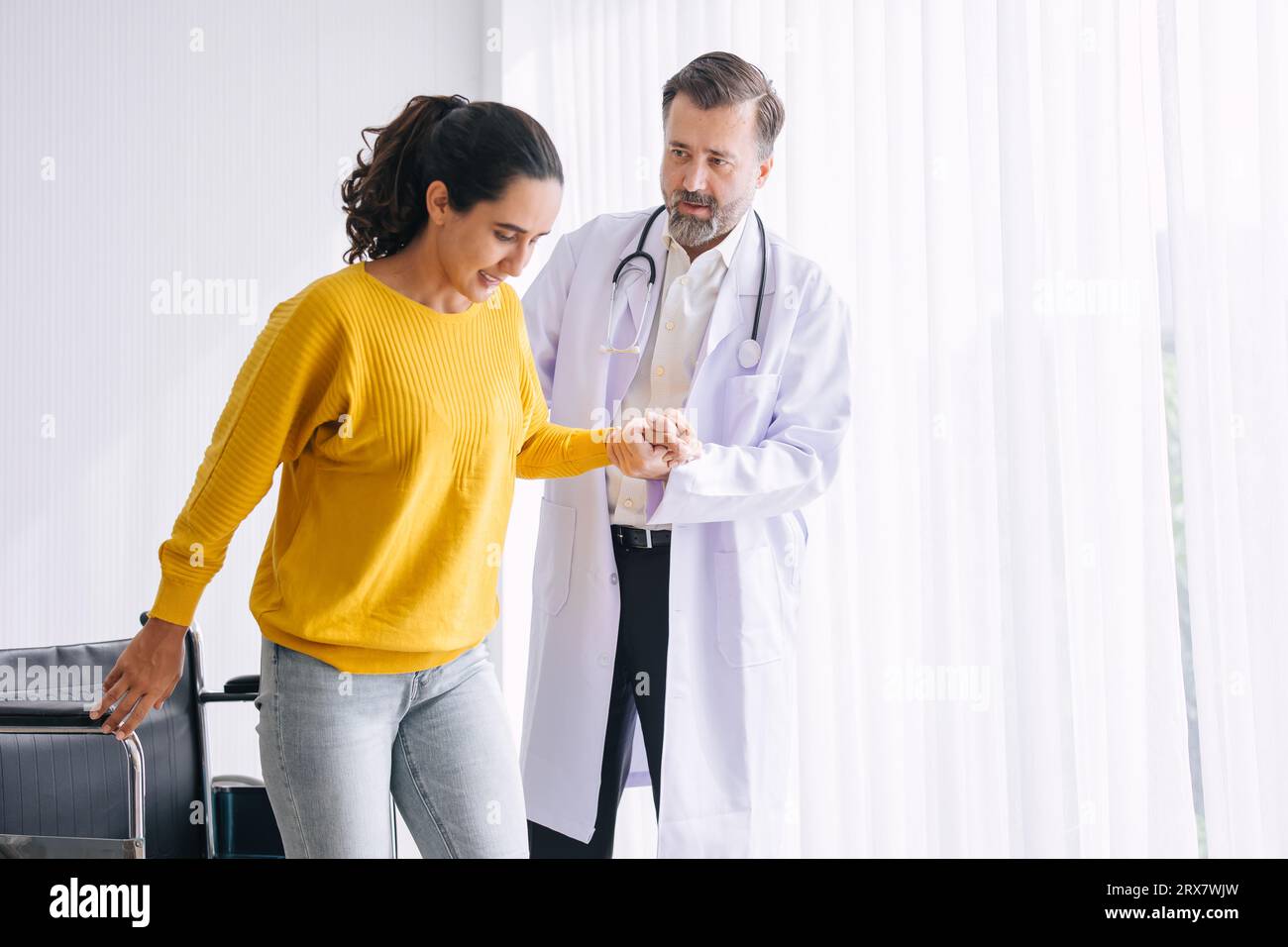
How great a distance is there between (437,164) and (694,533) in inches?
29.4

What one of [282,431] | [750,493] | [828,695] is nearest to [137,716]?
[282,431]

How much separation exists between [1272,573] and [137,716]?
1489 mm

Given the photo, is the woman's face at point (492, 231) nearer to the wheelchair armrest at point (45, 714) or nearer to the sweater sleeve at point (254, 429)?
the sweater sleeve at point (254, 429)

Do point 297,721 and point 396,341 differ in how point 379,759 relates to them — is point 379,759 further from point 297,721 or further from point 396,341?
point 396,341

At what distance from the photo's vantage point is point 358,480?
3.74 feet

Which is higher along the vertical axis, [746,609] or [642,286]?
[642,286]

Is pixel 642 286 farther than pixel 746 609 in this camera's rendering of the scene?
Yes

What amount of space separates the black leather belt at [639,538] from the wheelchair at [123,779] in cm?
64

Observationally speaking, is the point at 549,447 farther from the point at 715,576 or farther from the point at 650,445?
the point at 715,576

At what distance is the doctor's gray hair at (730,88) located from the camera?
174 cm

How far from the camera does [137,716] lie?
1.17 m

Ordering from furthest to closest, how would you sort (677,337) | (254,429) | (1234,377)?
(677,337) < (1234,377) < (254,429)

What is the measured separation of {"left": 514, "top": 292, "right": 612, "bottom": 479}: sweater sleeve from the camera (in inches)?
54.9

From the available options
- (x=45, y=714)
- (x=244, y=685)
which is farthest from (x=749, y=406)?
(x=45, y=714)
